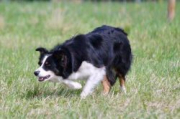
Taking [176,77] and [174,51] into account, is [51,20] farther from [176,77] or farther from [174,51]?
[176,77]

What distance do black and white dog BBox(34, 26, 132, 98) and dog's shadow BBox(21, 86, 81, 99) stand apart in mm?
134

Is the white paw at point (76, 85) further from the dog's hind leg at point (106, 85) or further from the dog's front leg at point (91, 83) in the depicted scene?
the dog's hind leg at point (106, 85)

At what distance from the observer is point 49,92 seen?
283 inches

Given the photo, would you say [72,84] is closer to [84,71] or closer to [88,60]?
[84,71]

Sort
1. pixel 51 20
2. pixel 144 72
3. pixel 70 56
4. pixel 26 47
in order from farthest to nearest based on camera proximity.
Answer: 1. pixel 51 20
2. pixel 26 47
3. pixel 144 72
4. pixel 70 56

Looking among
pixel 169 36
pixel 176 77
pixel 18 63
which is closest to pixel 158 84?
pixel 176 77

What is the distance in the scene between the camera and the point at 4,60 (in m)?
9.16

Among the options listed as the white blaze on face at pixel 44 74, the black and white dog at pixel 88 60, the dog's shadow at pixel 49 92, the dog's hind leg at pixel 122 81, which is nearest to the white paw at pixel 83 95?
the black and white dog at pixel 88 60

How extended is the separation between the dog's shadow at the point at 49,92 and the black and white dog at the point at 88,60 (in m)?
0.13

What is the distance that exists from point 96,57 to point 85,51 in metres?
0.19

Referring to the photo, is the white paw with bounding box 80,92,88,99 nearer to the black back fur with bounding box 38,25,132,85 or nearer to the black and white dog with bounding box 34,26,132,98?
the black and white dog with bounding box 34,26,132,98

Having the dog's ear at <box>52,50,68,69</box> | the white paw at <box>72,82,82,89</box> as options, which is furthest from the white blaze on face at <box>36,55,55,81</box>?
the white paw at <box>72,82,82,89</box>

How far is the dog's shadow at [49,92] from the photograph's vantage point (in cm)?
697

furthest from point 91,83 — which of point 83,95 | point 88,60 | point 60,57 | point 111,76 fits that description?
point 60,57
